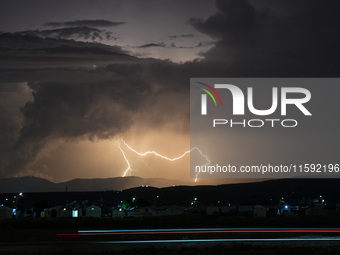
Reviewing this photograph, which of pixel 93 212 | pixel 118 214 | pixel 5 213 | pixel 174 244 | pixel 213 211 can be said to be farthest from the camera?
pixel 213 211

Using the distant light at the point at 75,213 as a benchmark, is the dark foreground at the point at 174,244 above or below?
above

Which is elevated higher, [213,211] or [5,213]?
[213,211]

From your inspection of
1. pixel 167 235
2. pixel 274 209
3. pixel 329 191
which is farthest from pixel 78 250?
pixel 329 191

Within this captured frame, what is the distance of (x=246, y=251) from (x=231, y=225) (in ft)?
71.0

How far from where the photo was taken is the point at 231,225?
43.5 m

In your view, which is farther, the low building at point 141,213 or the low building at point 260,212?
the low building at point 141,213

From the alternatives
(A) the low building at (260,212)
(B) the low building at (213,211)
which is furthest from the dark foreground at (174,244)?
(B) the low building at (213,211)

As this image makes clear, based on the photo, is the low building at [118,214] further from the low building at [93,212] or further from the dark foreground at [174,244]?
the dark foreground at [174,244]

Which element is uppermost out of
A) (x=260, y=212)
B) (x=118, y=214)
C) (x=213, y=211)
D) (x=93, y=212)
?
(x=260, y=212)

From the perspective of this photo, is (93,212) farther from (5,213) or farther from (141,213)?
(5,213)

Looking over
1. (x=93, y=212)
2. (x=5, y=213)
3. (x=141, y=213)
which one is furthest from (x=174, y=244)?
(x=5, y=213)

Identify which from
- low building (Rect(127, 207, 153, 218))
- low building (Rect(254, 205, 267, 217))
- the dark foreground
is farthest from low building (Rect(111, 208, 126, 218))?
the dark foreground

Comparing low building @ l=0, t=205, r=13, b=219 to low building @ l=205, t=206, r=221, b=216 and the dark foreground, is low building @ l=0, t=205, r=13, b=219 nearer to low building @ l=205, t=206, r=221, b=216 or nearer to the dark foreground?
the dark foreground

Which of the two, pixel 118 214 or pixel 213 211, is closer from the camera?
pixel 118 214
